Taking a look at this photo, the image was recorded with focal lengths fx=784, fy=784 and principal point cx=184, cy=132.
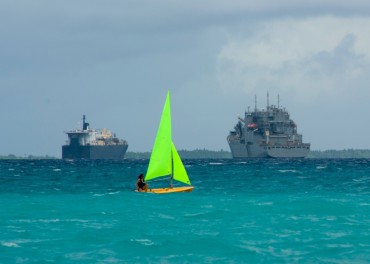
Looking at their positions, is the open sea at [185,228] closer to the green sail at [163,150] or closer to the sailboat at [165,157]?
the sailboat at [165,157]

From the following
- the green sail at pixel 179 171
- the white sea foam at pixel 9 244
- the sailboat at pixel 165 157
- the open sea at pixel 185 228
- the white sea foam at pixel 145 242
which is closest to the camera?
the open sea at pixel 185 228

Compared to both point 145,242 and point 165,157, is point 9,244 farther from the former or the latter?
point 165,157

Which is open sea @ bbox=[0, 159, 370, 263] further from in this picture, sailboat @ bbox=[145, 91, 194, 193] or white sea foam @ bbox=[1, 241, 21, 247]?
sailboat @ bbox=[145, 91, 194, 193]

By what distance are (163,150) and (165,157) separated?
19.9 inches

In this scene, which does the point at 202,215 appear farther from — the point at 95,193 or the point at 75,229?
the point at 95,193

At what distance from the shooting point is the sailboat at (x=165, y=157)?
52000mm

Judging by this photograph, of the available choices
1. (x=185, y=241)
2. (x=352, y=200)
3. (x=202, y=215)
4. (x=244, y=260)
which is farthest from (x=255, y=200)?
(x=244, y=260)

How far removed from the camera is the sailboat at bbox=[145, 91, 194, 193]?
52.0 metres

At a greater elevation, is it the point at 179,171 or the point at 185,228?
the point at 179,171

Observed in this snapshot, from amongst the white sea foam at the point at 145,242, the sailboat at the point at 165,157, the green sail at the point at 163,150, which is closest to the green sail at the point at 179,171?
the sailboat at the point at 165,157

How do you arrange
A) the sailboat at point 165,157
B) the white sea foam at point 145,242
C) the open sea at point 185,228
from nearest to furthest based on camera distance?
1. the open sea at point 185,228
2. the white sea foam at point 145,242
3. the sailboat at point 165,157

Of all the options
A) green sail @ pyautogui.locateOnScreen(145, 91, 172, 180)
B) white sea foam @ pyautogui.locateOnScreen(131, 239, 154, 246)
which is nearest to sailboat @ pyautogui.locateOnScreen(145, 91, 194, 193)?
green sail @ pyautogui.locateOnScreen(145, 91, 172, 180)

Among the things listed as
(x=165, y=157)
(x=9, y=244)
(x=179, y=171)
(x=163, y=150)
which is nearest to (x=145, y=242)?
(x=9, y=244)

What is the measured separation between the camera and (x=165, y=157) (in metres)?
52.1
